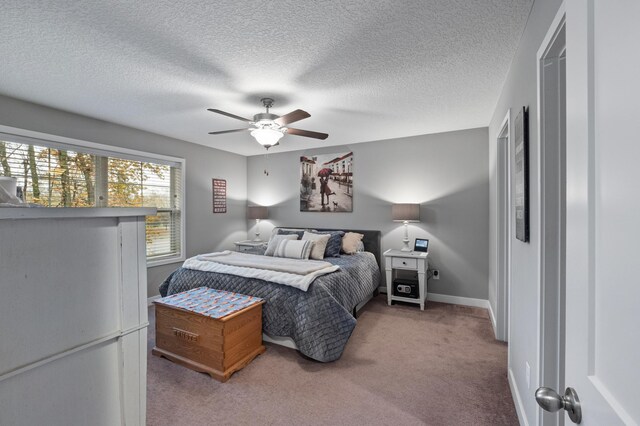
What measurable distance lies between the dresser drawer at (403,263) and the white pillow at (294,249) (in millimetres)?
1154

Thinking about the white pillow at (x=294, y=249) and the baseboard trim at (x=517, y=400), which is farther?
the white pillow at (x=294, y=249)

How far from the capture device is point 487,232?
3.85 meters

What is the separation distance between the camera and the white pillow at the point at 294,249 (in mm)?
3819

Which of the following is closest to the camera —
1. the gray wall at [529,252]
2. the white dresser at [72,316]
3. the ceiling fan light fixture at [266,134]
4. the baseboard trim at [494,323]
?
the white dresser at [72,316]

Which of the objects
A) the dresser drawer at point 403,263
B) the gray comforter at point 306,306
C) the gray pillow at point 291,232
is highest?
the gray pillow at point 291,232

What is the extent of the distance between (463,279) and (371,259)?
127 centimetres

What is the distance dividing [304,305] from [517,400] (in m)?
1.63

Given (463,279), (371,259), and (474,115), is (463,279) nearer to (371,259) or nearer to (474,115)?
(371,259)

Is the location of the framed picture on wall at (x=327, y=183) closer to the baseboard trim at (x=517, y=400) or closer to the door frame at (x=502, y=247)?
the door frame at (x=502, y=247)

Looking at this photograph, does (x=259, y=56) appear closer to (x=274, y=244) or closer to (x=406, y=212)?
(x=274, y=244)

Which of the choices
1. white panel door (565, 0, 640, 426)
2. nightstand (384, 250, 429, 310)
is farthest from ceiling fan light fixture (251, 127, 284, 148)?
white panel door (565, 0, 640, 426)

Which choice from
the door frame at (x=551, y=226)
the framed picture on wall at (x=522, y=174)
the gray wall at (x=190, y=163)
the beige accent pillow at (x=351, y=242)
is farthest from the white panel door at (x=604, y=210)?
the gray wall at (x=190, y=163)

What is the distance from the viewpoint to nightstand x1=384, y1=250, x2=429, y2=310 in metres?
3.79

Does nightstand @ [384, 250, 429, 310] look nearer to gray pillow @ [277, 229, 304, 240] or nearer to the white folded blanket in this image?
the white folded blanket
